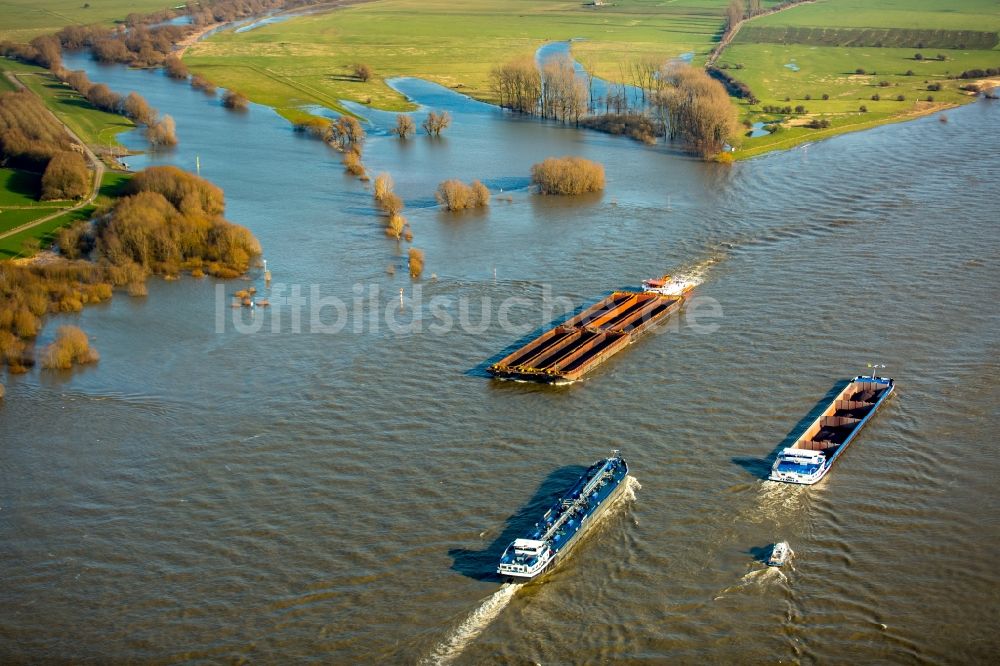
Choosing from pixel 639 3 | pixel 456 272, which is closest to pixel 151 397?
pixel 456 272

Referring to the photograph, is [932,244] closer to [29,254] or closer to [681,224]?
[681,224]

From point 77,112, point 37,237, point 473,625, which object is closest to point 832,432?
point 473,625

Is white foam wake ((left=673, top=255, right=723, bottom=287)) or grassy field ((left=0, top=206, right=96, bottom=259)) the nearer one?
white foam wake ((left=673, top=255, right=723, bottom=287))

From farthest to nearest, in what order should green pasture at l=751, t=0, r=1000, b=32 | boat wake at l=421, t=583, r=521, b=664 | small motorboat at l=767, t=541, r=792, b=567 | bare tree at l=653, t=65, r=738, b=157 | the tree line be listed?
1. green pasture at l=751, t=0, r=1000, b=32
2. bare tree at l=653, t=65, r=738, b=157
3. the tree line
4. small motorboat at l=767, t=541, r=792, b=567
5. boat wake at l=421, t=583, r=521, b=664

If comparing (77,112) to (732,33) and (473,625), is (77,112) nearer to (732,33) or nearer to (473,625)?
(732,33)

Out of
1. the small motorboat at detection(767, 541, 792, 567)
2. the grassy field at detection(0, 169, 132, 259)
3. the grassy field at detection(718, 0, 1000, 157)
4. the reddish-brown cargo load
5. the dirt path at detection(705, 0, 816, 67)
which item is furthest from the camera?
the dirt path at detection(705, 0, 816, 67)

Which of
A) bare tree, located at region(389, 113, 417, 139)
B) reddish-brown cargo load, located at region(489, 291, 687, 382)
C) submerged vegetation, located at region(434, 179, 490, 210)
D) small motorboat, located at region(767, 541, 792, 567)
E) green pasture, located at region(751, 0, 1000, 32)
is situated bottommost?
small motorboat, located at region(767, 541, 792, 567)

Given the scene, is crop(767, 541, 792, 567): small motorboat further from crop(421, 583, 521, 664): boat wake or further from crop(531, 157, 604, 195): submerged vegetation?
crop(531, 157, 604, 195): submerged vegetation

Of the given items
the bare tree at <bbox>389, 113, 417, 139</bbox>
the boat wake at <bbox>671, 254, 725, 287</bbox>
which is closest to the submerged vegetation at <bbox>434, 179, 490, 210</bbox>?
the boat wake at <bbox>671, 254, 725, 287</bbox>
